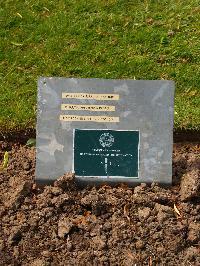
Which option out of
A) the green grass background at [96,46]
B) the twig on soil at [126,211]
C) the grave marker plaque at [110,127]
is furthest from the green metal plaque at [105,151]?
the green grass background at [96,46]

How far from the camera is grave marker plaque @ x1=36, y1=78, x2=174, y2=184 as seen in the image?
2684 millimetres

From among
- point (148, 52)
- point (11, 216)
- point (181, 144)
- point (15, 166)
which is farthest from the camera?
point (148, 52)

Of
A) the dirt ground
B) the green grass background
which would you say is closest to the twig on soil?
the dirt ground

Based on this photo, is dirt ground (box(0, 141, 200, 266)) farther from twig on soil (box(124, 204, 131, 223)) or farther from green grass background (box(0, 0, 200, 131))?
green grass background (box(0, 0, 200, 131))

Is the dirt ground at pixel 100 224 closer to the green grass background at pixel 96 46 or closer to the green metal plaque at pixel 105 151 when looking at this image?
the green metal plaque at pixel 105 151

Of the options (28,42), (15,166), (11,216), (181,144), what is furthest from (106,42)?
(11,216)

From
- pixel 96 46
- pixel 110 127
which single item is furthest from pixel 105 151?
pixel 96 46

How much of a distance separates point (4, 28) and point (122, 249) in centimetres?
201

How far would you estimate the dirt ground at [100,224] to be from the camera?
2512 millimetres

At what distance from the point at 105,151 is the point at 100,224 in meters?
0.35

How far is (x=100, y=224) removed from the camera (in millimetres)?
2602

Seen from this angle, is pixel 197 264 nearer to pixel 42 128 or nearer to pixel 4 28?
pixel 42 128

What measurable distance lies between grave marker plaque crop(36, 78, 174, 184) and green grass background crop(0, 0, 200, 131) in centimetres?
57

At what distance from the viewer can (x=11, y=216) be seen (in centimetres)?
266
